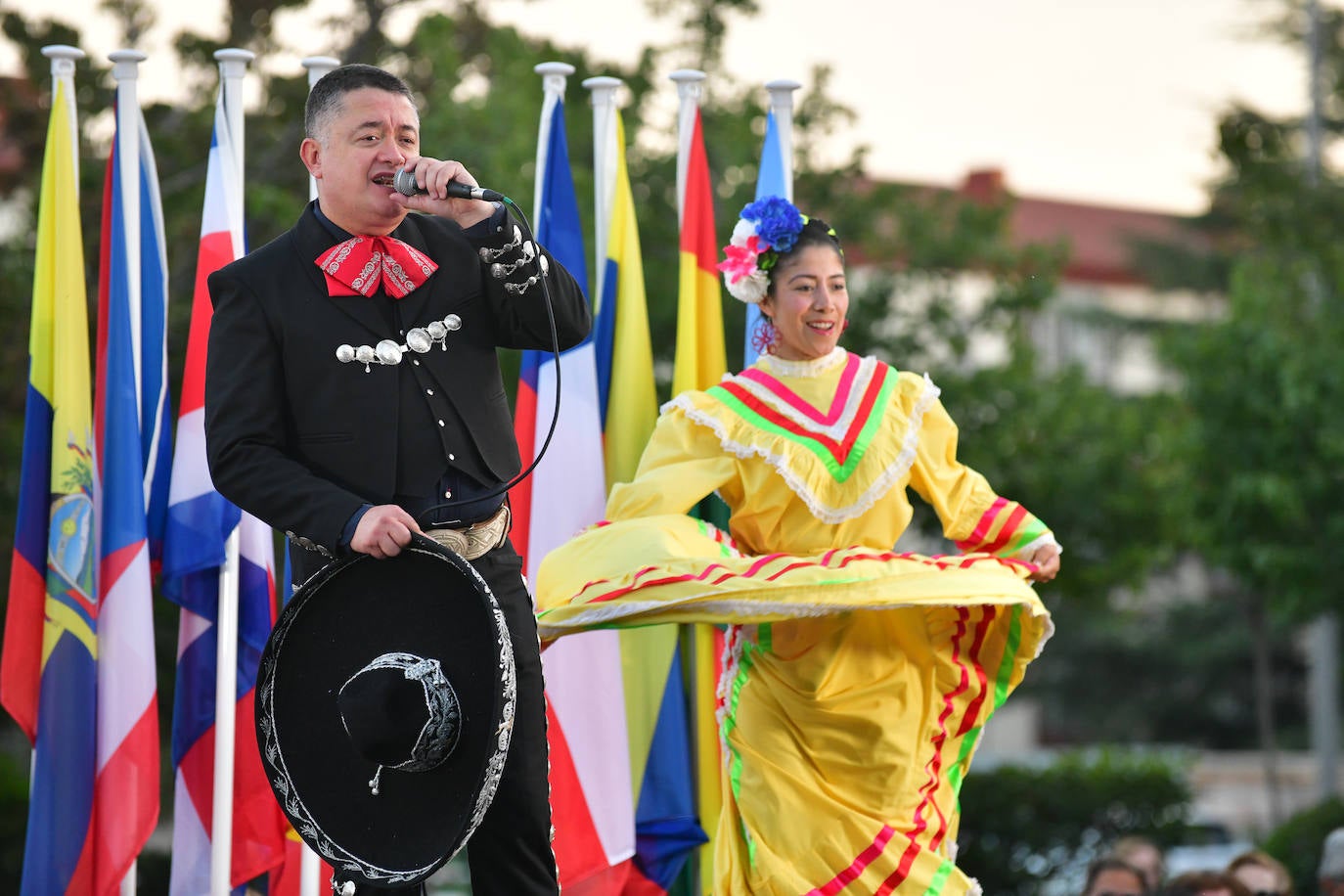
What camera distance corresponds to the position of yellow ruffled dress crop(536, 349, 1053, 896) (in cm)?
427

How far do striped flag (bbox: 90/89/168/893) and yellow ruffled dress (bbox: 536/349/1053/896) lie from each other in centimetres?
143

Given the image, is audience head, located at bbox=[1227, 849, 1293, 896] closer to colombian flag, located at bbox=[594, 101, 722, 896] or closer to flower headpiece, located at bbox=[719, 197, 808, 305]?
colombian flag, located at bbox=[594, 101, 722, 896]

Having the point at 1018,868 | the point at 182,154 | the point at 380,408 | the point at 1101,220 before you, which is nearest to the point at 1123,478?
the point at 1018,868

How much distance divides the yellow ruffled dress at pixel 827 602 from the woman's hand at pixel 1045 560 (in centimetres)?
2

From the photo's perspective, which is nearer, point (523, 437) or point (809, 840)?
point (809, 840)

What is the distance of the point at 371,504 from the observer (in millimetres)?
3305

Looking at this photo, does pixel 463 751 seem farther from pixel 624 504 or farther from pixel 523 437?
pixel 523 437

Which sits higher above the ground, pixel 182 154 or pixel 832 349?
pixel 182 154

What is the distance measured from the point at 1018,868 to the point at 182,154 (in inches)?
235

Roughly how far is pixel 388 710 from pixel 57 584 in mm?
2467

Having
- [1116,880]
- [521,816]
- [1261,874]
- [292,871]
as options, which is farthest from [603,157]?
[1261,874]

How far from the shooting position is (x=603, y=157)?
593cm

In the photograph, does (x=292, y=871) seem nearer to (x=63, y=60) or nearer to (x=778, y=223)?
(x=778, y=223)

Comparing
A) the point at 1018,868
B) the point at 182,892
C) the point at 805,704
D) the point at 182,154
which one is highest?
the point at 182,154
